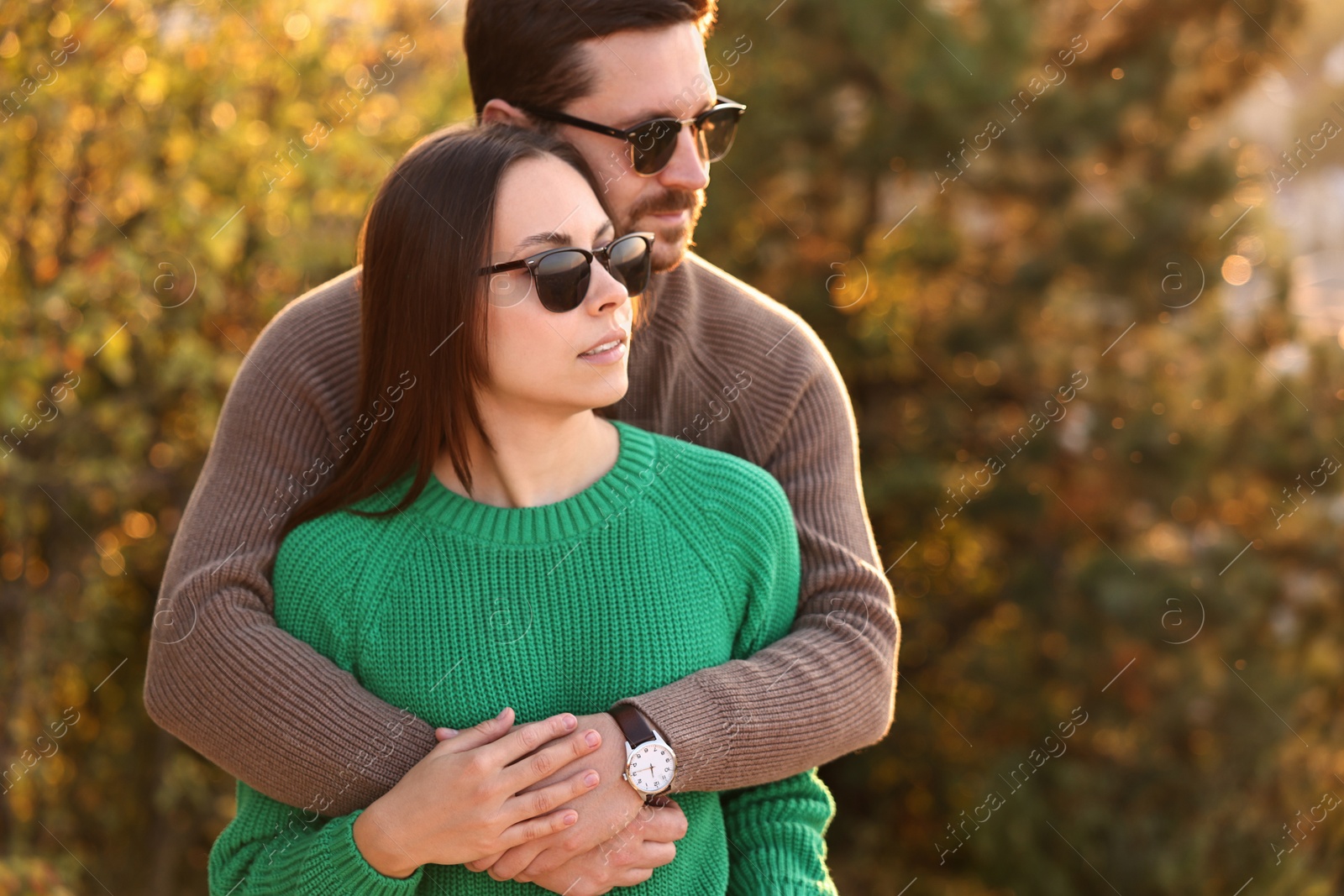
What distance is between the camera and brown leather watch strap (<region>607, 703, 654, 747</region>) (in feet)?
5.89

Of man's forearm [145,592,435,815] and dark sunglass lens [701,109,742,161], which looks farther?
dark sunglass lens [701,109,742,161]

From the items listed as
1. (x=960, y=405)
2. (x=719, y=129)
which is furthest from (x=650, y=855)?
(x=960, y=405)

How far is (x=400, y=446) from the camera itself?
1.96 metres

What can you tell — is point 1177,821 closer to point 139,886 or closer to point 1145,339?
point 1145,339

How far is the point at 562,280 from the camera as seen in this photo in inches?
71.2

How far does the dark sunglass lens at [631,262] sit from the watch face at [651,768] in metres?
0.67

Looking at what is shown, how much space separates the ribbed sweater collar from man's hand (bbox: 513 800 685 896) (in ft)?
1.44

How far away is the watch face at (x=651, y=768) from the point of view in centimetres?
179

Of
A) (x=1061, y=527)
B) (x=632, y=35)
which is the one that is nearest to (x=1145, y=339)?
(x=1061, y=527)

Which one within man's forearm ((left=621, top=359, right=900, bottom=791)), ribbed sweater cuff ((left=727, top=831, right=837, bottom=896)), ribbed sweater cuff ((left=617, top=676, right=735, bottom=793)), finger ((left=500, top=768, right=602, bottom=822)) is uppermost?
finger ((left=500, top=768, right=602, bottom=822))

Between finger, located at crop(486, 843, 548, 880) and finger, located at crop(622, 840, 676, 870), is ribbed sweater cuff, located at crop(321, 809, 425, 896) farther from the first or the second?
finger, located at crop(622, 840, 676, 870)

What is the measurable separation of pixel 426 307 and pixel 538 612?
48 centimetres

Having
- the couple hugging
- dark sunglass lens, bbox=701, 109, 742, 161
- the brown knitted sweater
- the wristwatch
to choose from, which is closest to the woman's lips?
the couple hugging

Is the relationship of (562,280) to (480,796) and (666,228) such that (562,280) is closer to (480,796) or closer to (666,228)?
(666,228)
